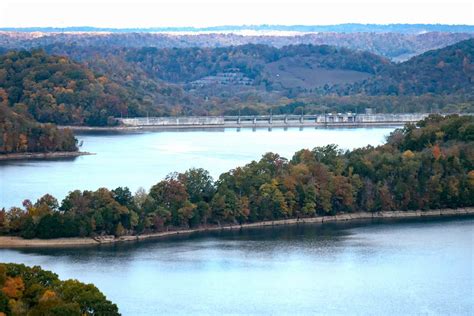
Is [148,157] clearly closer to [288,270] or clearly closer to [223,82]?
[288,270]

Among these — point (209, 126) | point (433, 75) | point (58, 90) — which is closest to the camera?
point (58, 90)

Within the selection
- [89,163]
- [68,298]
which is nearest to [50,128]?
[89,163]

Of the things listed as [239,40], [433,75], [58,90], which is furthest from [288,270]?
[239,40]

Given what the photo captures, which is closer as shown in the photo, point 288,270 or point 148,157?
point 288,270

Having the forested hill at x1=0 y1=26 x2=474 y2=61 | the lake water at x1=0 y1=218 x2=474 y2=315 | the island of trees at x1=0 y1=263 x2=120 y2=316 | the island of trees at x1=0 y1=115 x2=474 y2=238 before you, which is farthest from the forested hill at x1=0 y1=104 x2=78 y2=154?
the forested hill at x1=0 y1=26 x2=474 y2=61

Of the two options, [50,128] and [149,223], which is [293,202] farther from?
[50,128]

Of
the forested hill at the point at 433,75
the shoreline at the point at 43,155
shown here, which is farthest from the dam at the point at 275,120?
the shoreline at the point at 43,155
